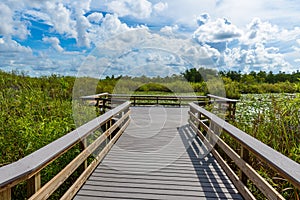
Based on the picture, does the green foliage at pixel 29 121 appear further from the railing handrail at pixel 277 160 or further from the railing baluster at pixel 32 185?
the railing handrail at pixel 277 160

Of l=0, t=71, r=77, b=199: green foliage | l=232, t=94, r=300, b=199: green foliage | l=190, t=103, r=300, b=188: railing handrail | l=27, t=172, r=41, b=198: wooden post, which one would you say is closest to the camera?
l=190, t=103, r=300, b=188: railing handrail

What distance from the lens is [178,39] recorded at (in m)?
7.66

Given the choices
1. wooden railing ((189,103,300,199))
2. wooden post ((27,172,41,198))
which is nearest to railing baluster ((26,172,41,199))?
wooden post ((27,172,41,198))

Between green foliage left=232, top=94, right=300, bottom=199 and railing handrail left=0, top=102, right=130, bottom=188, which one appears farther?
green foliage left=232, top=94, right=300, bottom=199

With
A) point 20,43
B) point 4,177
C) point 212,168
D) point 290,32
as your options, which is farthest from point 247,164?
point 20,43

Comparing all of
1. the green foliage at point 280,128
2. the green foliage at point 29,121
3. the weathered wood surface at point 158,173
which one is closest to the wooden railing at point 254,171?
the weathered wood surface at point 158,173

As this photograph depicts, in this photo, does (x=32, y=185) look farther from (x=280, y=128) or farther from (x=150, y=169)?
(x=280, y=128)

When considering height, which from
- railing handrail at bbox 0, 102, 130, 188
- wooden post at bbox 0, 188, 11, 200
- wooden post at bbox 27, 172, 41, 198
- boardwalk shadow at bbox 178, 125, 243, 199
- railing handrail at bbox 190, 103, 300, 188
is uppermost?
railing handrail at bbox 0, 102, 130, 188

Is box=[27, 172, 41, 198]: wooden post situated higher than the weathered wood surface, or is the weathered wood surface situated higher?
box=[27, 172, 41, 198]: wooden post

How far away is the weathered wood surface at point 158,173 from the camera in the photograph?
2.85 metres

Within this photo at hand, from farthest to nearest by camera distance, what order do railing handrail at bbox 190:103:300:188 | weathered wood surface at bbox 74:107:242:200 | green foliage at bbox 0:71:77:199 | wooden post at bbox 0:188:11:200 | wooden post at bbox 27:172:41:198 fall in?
green foliage at bbox 0:71:77:199 → weathered wood surface at bbox 74:107:242:200 → wooden post at bbox 27:172:41:198 → railing handrail at bbox 190:103:300:188 → wooden post at bbox 0:188:11:200

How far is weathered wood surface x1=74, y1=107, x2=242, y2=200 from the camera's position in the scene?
2849mm

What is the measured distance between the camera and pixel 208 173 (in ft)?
11.6

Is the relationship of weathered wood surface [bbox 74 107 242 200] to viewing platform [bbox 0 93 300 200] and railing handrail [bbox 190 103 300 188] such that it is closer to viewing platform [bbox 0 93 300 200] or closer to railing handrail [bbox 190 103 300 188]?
viewing platform [bbox 0 93 300 200]
